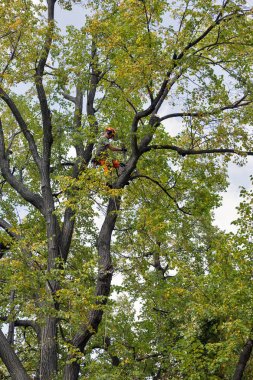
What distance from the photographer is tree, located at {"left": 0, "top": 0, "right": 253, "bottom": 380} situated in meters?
10.8

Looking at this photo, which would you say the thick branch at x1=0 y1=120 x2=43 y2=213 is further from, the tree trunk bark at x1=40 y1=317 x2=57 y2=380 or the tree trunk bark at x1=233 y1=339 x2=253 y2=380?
the tree trunk bark at x1=233 y1=339 x2=253 y2=380

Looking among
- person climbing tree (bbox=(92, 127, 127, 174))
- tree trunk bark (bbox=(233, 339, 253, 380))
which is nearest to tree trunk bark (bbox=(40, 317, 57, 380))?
person climbing tree (bbox=(92, 127, 127, 174))

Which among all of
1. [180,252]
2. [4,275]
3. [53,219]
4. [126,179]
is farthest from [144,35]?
[180,252]

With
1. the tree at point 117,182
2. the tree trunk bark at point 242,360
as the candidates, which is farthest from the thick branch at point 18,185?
the tree trunk bark at point 242,360

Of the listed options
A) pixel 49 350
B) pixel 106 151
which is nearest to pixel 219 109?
pixel 106 151

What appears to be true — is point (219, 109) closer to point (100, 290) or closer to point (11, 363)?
point (100, 290)

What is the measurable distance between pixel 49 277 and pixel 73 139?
477cm

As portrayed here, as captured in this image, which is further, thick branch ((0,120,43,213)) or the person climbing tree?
thick branch ((0,120,43,213))

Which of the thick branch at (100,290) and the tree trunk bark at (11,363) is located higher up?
the thick branch at (100,290)

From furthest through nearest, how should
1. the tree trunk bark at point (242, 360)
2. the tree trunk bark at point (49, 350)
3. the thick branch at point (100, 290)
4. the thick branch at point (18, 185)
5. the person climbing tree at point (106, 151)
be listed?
the thick branch at point (18, 185), the person climbing tree at point (106, 151), the tree trunk bark at point (242, 360), the tree trunk bark at point (49, 350), the thick branch at point (100, 290)

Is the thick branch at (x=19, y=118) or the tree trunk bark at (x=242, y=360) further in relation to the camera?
the thick branch at (x=19, y=118)

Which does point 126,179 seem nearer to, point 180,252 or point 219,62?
point 219,62

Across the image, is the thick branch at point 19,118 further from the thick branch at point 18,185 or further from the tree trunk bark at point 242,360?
the tree trunk bark at point 242,360

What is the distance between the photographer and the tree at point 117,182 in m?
10.8
